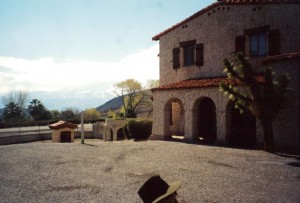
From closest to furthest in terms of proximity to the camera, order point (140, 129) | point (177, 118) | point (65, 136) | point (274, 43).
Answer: point (274, 43)
point (177, 118)
point (140, 129)
point (65, 136)

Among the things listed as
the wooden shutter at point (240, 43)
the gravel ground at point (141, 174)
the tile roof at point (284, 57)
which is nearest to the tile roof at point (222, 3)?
the wooden shutter at point (240, 43)

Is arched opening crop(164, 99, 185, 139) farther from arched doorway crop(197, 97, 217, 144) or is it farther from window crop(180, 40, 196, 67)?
window crop(180, 40, 196, 67)

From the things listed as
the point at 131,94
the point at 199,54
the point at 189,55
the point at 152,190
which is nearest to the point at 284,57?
the point at 199,54

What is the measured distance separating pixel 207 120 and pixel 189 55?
537 cm

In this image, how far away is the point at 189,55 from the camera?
20531mm

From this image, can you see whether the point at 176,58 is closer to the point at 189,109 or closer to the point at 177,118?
the point at 177,118

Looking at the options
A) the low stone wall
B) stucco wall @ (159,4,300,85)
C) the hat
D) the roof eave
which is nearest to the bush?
stucco wall @ (159,4,300,85)

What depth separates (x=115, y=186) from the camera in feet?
26.0

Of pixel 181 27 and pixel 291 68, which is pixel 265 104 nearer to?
pixel 291 68

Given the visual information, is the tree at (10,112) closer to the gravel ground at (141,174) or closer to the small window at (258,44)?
the gravel ground at (141,174)

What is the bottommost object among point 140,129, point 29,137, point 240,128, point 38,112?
point 29,137

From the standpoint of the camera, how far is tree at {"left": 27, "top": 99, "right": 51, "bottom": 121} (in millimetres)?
62319

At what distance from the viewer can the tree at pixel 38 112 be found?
6232 cm

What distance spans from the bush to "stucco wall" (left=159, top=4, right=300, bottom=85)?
387 centimetres
